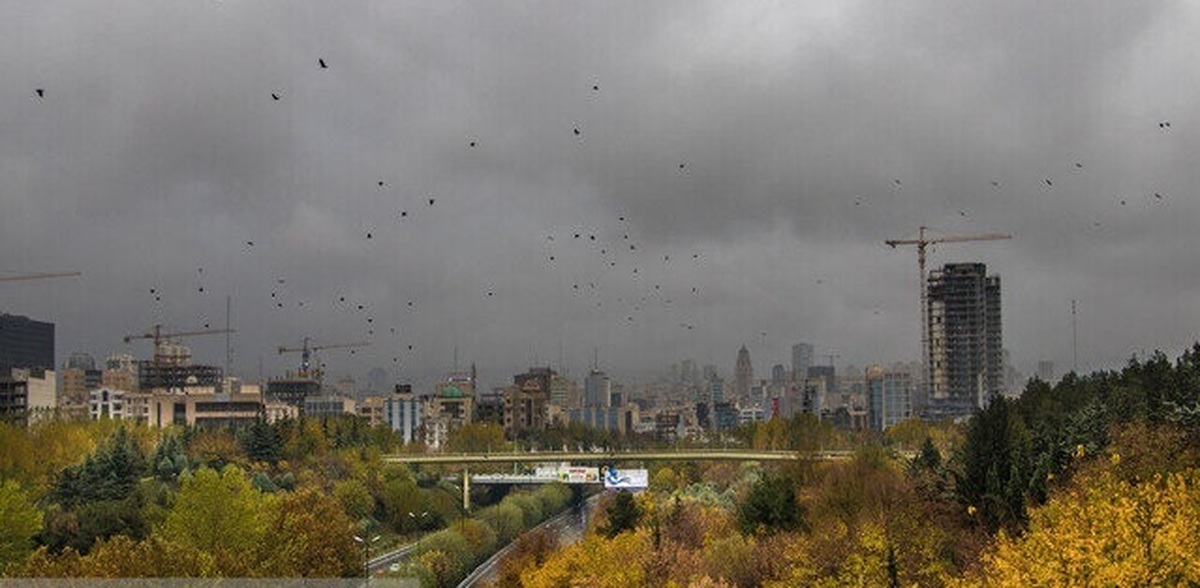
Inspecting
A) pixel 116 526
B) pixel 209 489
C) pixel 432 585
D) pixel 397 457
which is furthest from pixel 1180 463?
pixel 397 457

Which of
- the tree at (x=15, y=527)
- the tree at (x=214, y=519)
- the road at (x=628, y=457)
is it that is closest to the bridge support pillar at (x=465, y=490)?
the road at (x=628, y=457)

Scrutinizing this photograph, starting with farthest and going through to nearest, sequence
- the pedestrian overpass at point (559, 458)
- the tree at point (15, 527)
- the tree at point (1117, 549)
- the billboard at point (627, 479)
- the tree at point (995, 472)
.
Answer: the pedestrian overpass at point (559, 458) → the billboard at point (627, 479) → the tree at point (15, 527) → the tree at point (995, 472) → the tree at point (1117, 549)

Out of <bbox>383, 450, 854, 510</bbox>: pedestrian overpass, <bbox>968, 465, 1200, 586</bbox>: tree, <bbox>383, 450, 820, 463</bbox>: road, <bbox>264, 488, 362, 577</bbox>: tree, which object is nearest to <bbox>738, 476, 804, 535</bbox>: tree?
<bbox>264, 488, 362, 577</bbox>: tree

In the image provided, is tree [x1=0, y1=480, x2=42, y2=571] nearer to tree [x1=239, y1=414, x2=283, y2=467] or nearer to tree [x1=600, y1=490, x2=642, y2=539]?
tree [x1=600, y1=490, x2=642, y2=539]

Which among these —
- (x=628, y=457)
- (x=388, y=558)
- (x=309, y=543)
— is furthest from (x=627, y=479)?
(x=309, y=543)

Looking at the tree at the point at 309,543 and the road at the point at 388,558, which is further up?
the tree at the point at 309,543

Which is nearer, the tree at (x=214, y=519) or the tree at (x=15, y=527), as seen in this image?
the tree at (x=15, y=527)

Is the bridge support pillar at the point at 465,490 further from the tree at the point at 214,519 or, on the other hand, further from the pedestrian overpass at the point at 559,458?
the tree at the point at 214,519
